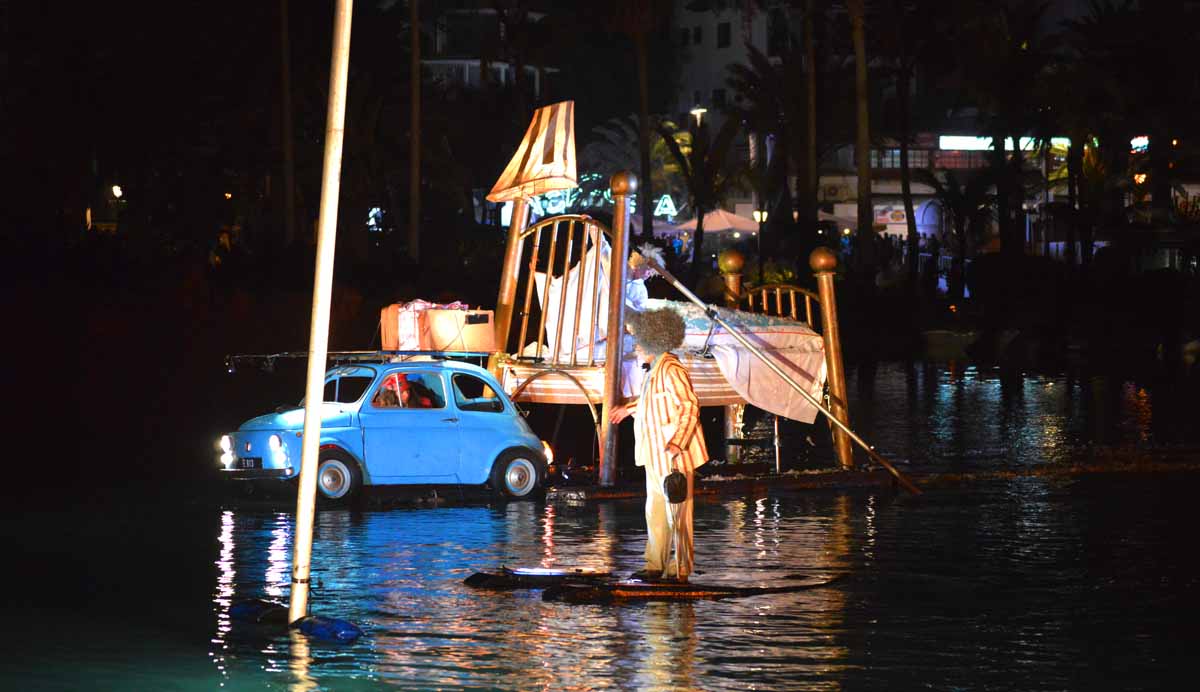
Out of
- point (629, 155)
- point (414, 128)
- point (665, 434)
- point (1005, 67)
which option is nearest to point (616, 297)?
point (665, 434)

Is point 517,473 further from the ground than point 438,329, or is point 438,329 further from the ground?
point 438,329

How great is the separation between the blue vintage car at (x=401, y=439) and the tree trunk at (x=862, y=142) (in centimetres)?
3037

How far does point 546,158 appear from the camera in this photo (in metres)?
21.2

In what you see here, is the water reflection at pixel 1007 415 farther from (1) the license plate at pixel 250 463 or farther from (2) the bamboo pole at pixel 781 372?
(1) the license plate at pixel 250 463

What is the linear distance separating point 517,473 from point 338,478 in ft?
5.84

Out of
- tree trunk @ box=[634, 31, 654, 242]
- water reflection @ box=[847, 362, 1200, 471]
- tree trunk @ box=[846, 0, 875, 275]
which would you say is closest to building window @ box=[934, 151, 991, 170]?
tree trunk @ box=[634, 31, 654, 242]

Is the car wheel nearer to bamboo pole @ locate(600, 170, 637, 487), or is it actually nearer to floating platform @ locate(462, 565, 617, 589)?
bamboo pole @ locate(600, 170, 637, 487)

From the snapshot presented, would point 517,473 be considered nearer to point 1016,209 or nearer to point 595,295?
point 595,295

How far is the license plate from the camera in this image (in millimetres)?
17781

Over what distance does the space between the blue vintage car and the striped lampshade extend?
3.09m

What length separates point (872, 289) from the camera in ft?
155

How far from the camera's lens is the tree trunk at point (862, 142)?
4809 cm

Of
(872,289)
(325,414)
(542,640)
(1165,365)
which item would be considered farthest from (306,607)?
(872,289)

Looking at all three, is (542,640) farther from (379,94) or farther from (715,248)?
Result: (715,248)
